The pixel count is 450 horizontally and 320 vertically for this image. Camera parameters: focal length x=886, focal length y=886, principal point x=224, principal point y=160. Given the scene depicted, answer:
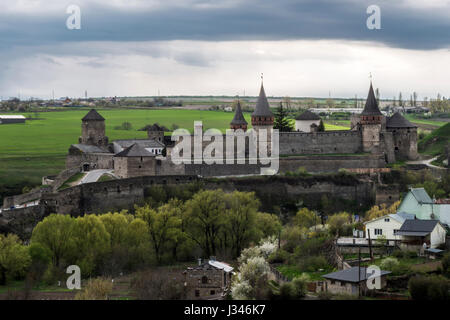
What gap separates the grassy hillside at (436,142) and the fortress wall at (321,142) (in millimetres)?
10437

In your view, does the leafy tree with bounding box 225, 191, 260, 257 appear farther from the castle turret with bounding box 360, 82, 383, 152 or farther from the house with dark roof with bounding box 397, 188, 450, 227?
the castle turret with bounding box 360, 82, 383, 152

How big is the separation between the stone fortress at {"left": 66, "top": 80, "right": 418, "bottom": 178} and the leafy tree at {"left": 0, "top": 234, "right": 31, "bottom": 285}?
62.8 feet

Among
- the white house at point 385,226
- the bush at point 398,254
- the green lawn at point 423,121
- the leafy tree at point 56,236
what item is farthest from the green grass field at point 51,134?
the bush at point 398,254

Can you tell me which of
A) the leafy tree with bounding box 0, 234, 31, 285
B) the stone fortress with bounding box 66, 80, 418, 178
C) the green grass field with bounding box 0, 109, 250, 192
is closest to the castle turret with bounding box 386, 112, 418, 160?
the stone fortress with bounding box 66, 80, 418, 178

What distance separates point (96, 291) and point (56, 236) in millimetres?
10987

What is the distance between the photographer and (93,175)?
2557 inches

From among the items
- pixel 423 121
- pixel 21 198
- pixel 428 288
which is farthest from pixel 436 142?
pixel 428 288

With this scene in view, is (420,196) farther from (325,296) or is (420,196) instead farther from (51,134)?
(51,134)

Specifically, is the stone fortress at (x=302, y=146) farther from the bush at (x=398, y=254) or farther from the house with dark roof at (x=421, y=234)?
the bush at (x=398, y=254)
